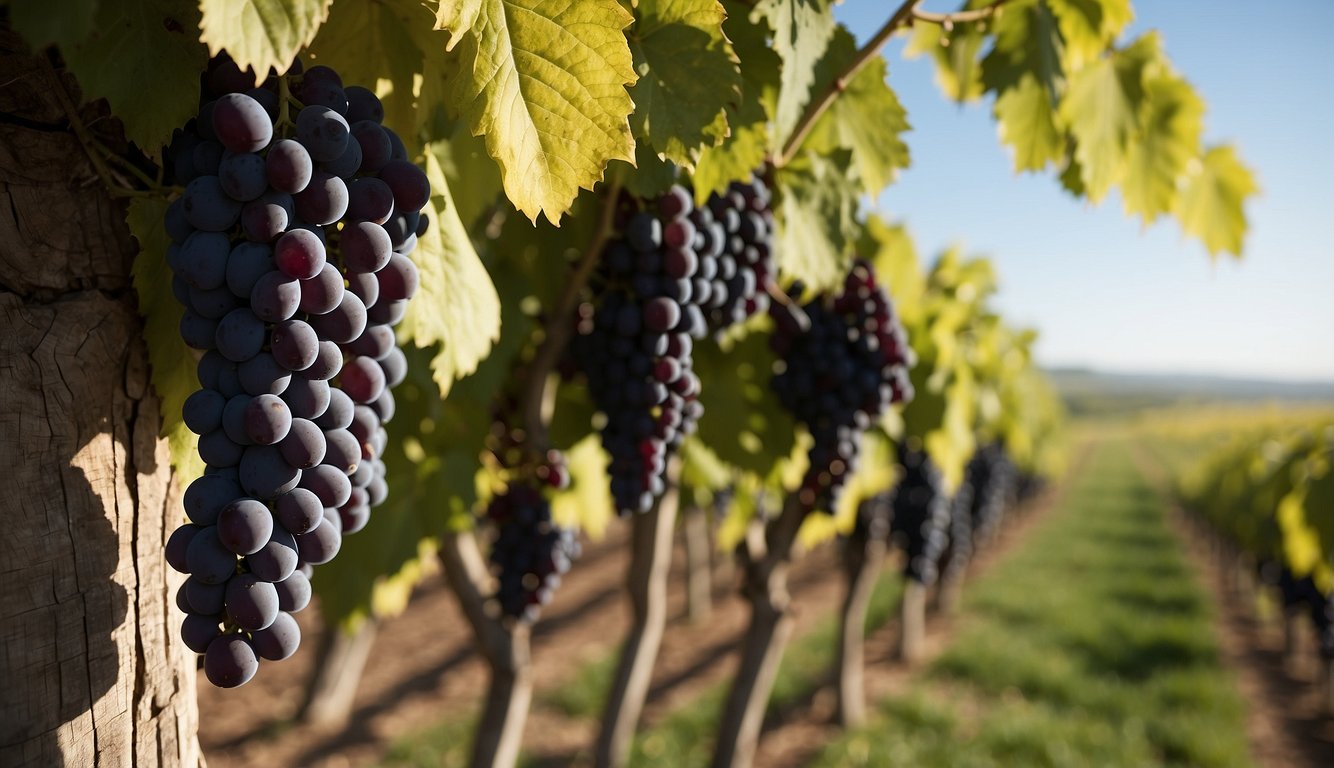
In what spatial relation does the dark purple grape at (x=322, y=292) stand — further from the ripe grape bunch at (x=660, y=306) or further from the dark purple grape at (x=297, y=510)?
the ripe grape bunch at (x=660, y=306)

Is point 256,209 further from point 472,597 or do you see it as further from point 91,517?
point 472,597

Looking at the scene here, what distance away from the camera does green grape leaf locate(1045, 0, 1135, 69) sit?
209 cm

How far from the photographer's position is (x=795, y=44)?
1610mm

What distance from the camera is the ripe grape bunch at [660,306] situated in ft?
6.36

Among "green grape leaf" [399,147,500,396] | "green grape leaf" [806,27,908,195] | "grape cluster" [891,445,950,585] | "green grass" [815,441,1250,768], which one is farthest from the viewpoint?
"grape cluster" [891,445,950,585]

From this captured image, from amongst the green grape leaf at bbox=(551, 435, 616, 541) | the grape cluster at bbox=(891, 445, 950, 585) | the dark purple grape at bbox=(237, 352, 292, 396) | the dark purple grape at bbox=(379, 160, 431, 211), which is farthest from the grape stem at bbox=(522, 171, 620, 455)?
the grape cluster at bbox=(891, 445, 950, 585)

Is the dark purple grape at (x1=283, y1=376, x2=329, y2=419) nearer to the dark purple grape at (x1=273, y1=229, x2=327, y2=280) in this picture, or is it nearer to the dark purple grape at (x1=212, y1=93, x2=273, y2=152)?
the dark purple grape at (x1=273, y1=229, x2=327, y2=280)

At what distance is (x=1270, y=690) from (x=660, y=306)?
12.4 metres

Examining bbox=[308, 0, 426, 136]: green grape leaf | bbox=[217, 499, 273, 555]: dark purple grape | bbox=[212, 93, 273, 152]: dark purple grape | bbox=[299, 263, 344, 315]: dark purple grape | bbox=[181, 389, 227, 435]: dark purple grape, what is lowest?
bbox=[217, 499, 273, 555]: dark purple grape

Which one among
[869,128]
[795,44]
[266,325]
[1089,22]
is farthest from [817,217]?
[266,325]

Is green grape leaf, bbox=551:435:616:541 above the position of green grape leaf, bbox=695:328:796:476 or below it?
below

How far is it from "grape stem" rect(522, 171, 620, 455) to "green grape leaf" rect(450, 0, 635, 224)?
2.95 ft

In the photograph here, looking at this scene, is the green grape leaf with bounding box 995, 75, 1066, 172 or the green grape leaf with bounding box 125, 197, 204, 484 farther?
the green grape leaf with bounding box 995, 75, 1066, 172

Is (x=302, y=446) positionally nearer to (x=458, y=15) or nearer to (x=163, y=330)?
(x=163, y=330)
